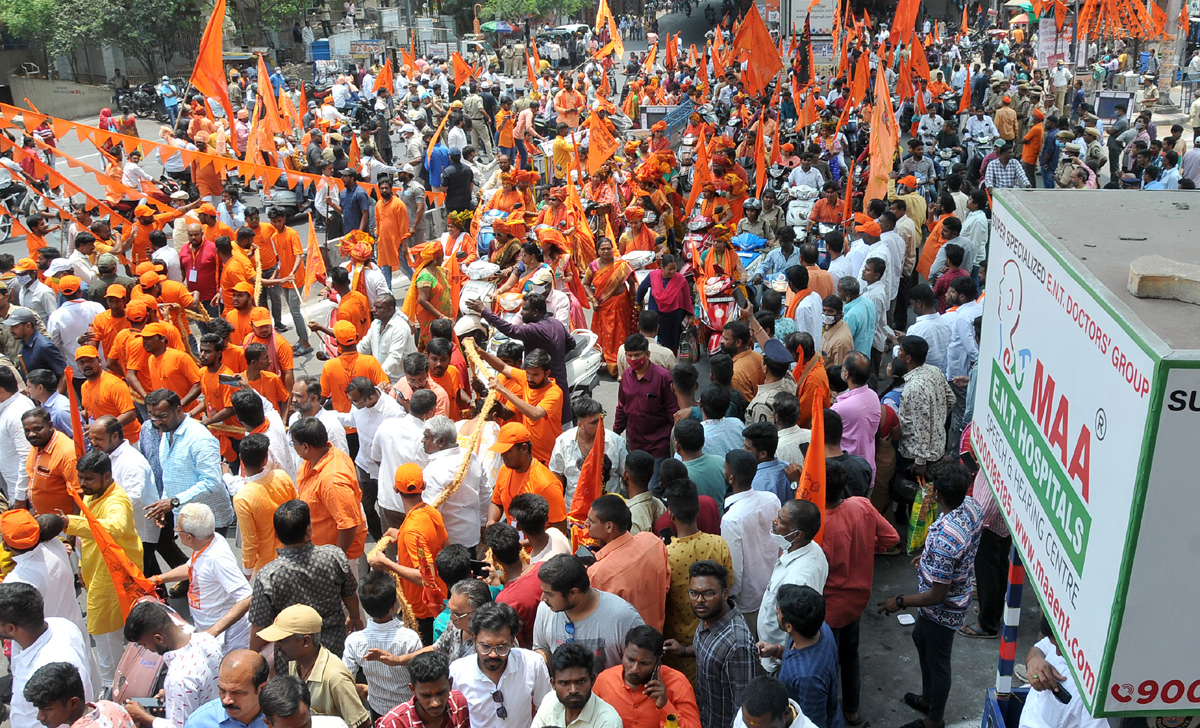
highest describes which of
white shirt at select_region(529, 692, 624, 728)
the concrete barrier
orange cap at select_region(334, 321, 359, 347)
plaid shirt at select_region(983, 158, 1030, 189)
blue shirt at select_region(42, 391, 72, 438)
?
the concrete barrier

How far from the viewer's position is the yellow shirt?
5.55 meters

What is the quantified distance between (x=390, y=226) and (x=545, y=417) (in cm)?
579

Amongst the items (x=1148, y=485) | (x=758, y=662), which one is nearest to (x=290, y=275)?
(x=758, y=662)

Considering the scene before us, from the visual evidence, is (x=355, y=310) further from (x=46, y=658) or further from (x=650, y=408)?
(x=46, y=658)

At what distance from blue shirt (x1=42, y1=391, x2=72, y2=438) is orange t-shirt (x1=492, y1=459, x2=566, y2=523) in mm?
3825

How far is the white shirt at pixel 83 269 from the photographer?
10594 mm

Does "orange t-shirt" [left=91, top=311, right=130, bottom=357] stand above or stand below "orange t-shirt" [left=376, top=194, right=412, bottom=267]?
below

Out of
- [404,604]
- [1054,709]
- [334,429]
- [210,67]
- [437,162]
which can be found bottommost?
[404,604]

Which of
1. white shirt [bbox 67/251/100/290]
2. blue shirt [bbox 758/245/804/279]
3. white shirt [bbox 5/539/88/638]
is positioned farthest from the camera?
white shirt [bbox 67/251/100/290]

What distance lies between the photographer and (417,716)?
159 inches

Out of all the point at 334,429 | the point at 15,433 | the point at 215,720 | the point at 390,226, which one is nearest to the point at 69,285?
the point at 15,433

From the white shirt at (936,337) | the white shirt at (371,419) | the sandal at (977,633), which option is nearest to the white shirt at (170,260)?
the white shirt at (371,419)

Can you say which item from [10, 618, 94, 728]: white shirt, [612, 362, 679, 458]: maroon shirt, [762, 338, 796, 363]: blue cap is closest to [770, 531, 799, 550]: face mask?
[762, 338, 796, 363]: blue cap

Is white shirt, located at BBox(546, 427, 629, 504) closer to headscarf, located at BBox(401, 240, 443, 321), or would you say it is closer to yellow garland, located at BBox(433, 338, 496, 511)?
yellow garland, located at BBox(433, 338, 496, 511)
